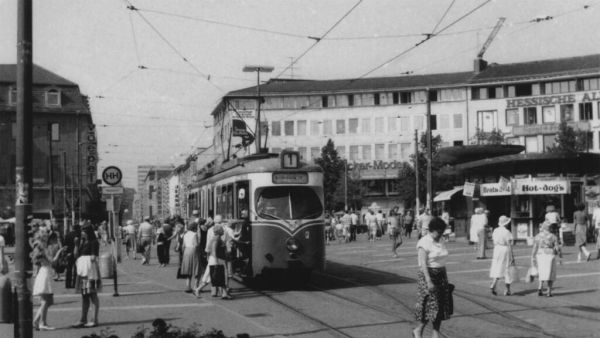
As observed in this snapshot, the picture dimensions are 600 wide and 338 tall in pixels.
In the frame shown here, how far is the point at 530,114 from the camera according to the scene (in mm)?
89000

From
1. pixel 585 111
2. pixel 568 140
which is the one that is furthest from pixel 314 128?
pixel 568 140

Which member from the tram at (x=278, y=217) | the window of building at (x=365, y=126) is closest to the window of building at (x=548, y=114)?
the window of building at (x=365, y=126)

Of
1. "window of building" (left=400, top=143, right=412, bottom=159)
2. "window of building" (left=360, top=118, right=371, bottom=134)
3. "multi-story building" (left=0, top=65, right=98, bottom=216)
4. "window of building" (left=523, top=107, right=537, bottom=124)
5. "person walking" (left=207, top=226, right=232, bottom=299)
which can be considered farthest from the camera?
"window of building" (left=360, top=118, right=371, bottom=134)

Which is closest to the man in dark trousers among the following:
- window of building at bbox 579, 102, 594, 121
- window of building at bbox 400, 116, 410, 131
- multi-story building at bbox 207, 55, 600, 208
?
multi-story building at bbox 207, 55, 600, 208

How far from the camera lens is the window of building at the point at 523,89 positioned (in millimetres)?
88812

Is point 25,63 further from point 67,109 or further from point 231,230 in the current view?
point 67,109

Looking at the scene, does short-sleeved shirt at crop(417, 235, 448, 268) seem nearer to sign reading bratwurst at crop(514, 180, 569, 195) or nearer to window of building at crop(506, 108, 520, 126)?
sign reading bratwurst at crop(514, 180, 569, 195)

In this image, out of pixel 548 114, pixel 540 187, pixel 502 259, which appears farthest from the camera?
pixel 548 114

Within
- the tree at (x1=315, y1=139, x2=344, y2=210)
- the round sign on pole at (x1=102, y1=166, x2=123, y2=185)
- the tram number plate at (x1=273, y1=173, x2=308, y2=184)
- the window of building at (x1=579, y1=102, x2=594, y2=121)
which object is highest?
the window of building at (x1=579, y1=102, x2=594, y2=121)

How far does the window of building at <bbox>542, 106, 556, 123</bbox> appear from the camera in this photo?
87438 mm

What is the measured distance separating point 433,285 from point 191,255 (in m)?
9.17

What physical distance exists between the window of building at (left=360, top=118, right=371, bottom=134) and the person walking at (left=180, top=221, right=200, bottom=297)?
79.7 metres

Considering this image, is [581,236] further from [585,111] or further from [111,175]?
[585,111]

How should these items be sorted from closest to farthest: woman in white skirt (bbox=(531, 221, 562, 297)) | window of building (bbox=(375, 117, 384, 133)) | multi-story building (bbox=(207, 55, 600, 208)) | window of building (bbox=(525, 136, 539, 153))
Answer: woman in white skirt (bbox=(531, 221, 562, 297))
multi-story building (bbox=(207, 55, 600, 208))
window of building (bbox=(525, 136, 539, 153))
window of building (bbox=(375, 117, 384, 133))
